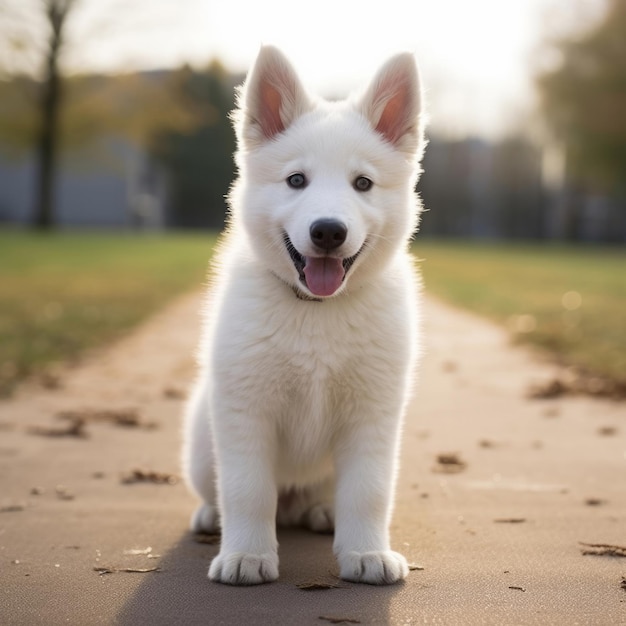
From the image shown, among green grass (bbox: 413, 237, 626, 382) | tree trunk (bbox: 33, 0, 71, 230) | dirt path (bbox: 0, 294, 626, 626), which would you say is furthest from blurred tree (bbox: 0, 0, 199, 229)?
dirt path (bbox: 0, 294, 626, 626)

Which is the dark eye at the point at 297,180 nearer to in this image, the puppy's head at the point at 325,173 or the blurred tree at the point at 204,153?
the puppy's head at the point at 325,173

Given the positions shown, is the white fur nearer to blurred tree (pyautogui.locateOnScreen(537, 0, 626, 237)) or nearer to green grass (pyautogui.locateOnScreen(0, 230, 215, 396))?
green grass (pyautogui.locateOnScreen(0, 230, 215, 396))

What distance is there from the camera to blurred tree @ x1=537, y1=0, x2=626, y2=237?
142ft

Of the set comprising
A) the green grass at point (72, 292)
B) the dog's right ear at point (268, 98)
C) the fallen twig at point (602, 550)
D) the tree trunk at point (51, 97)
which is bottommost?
the green grass at point (72, 292)

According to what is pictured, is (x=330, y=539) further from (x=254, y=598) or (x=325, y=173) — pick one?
(x=325, y=173)

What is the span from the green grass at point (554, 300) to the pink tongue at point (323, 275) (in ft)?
5.93

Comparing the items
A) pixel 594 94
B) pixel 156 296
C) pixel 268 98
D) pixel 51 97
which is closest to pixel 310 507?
pixel 268 98

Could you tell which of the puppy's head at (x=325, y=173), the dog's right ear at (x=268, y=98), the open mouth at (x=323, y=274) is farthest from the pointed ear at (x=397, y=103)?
the open mouth at (x=323, y=274)

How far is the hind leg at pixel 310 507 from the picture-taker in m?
4.13

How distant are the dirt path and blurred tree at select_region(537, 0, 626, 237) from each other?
39565 millimetres

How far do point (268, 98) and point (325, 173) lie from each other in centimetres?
55

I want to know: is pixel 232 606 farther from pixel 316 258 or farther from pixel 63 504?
pixel 63 504

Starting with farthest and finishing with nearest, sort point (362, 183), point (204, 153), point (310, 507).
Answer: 1. point (204, 153)
2. point (310, 507)
3. point (362, 183)

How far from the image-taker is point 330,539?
403 centimetres
